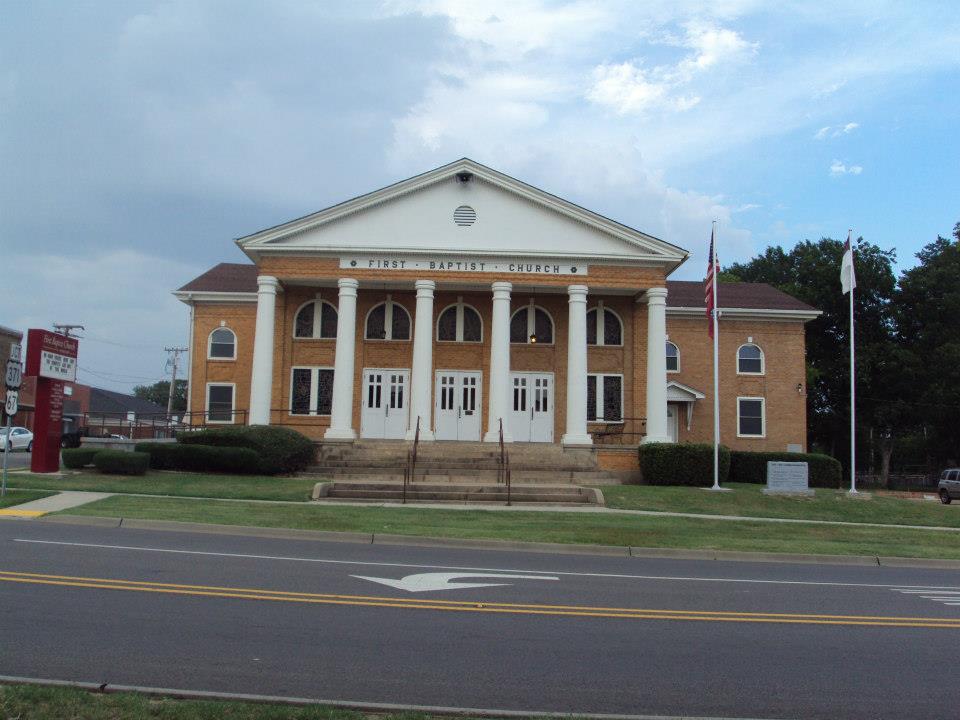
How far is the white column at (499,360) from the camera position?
103ft

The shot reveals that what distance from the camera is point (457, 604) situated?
9.51 metres

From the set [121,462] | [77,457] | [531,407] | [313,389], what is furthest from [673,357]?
[77,457]

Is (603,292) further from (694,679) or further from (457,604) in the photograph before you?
(694,679)

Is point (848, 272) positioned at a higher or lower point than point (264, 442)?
higher

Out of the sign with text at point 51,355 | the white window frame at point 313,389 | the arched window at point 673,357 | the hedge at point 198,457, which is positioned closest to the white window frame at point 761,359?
the arched window at point 673,357

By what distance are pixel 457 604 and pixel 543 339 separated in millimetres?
25878

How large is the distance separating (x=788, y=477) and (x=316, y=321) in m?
18.6

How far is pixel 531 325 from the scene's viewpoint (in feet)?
114

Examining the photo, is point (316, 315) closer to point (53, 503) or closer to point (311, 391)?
point (311, 391)

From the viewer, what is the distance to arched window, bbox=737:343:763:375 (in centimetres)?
3894

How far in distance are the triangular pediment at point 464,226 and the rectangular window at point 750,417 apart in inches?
380

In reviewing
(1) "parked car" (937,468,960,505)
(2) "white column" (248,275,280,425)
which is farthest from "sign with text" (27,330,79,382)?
(1) "parked car" (937,468,960,505)

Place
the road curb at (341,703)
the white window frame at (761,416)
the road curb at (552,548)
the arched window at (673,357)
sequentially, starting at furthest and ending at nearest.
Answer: the arched window at (673,357) → the white window frame at (761,416) → the road curb at (552,548) → the road curb at (341,703)

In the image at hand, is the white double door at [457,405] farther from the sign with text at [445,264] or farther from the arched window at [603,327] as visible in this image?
the arched window at [603,327]
